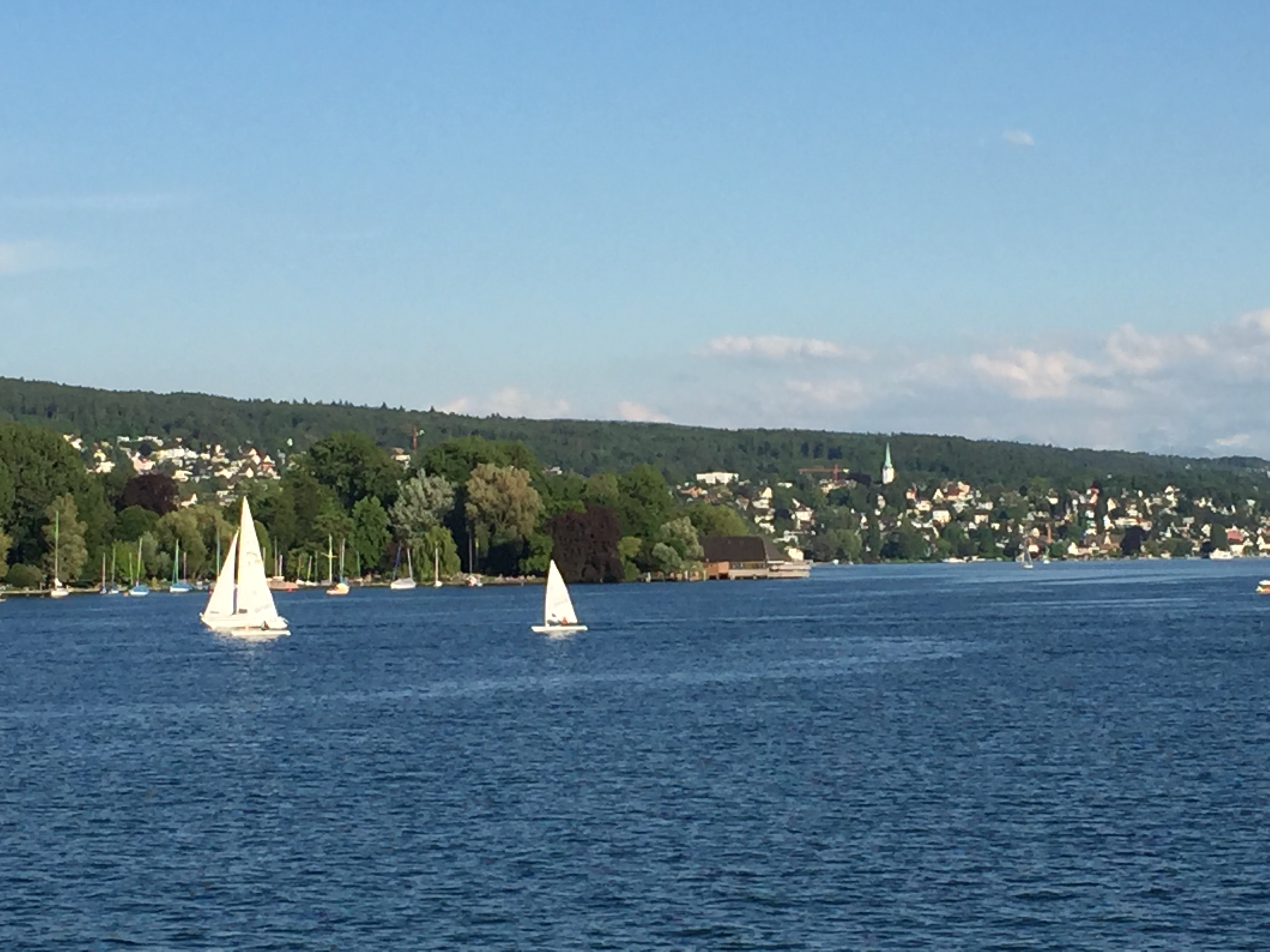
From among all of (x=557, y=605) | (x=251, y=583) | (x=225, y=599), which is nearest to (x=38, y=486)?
(x=225, y=599)

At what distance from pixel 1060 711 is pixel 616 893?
3483 cm

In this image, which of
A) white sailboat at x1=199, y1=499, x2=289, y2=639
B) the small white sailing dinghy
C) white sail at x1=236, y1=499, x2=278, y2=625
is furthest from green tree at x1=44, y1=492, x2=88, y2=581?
the small white sailing dinghy

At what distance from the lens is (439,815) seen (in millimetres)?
47125

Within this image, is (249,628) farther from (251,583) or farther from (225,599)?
(225,599)

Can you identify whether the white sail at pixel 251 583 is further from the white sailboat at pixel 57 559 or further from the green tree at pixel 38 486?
the green tree at pixel 38 486

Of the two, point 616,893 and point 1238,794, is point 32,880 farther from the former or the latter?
point 1238,794

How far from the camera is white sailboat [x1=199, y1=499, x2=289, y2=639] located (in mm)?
117500

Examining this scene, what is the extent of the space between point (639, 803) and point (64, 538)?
146261 millimetres

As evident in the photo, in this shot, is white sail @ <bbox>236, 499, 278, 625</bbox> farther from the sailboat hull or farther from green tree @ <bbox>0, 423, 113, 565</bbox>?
green tree @ <bbox>0, 423, 113, 565</bbox>

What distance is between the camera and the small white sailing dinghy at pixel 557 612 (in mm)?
122812

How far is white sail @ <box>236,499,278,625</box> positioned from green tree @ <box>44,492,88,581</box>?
214 feet

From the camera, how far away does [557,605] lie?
12512 cm

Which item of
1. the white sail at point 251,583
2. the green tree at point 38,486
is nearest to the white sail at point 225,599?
the white sail at point 251,583

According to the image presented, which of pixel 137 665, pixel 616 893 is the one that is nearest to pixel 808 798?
pixel 616 893
